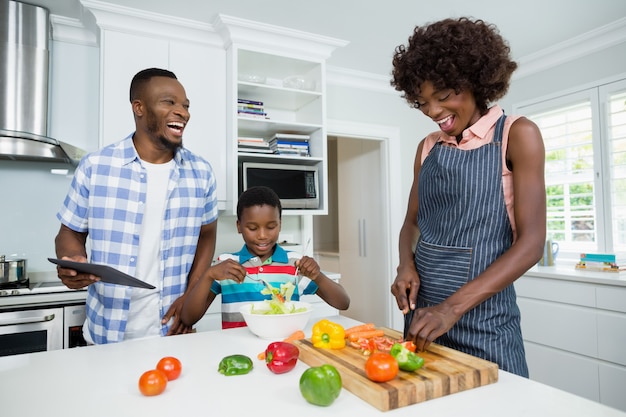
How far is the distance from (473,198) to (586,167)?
2.79 m

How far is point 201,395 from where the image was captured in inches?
30.3

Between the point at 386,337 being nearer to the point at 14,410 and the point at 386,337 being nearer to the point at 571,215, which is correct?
the point at 14,410

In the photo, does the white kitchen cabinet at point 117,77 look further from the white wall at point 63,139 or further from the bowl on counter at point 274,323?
the bowl on counter at point 274,323

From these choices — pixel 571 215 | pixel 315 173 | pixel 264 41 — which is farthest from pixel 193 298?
pixel 571 215

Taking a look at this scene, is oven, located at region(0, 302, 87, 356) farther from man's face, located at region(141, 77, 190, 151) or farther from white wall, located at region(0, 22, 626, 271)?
man's face, located at region(141, 77, 190, 151)

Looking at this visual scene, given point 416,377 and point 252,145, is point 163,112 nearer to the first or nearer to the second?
point 416,377

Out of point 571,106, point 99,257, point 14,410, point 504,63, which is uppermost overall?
point 571,106

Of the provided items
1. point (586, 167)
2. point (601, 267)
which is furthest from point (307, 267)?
point (586, 167)

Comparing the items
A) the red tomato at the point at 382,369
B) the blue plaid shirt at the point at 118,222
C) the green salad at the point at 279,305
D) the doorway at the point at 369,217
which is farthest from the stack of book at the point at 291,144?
the red tomato at the point at 382,369

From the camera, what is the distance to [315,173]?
124 inches

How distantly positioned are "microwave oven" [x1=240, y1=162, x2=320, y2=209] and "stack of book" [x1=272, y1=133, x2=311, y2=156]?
4.9 inches

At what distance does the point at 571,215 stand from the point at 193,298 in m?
3.20

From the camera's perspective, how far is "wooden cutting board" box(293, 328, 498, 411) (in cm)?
72

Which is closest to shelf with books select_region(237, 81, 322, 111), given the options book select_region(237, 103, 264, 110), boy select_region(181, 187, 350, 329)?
book select_region(237, 103, 264, 110)
